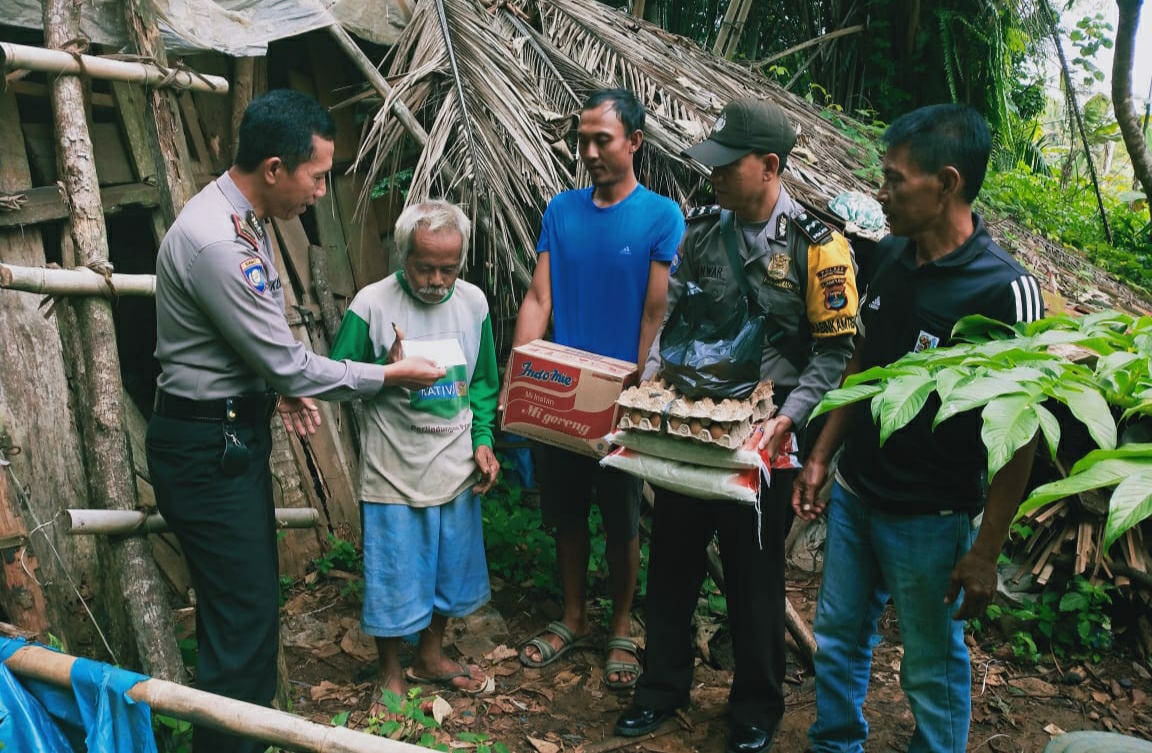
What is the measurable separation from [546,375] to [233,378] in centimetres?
108

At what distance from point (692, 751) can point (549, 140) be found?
2.83 m

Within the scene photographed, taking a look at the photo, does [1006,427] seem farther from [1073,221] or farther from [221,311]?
[1073,221]

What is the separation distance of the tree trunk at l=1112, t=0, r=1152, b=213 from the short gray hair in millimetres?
4686

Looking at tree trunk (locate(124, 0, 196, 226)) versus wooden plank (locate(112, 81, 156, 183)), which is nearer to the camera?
tree trunk (locate(124, 0, 196, 226))

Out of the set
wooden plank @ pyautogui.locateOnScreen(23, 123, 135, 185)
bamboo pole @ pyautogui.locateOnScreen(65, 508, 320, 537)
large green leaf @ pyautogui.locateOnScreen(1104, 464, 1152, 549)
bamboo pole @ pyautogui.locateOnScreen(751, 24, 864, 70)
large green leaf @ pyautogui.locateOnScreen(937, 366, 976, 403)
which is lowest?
bamboo pole @ pyautogui.locateOnScreen(65, 508, 320, 537)

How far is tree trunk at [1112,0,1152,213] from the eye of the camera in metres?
5.34

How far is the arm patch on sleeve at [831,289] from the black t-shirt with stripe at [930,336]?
0.07m

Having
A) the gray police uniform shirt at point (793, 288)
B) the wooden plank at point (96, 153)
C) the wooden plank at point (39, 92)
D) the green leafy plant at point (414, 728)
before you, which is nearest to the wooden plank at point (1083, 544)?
the gray police uniform shirt at point (793, 288)

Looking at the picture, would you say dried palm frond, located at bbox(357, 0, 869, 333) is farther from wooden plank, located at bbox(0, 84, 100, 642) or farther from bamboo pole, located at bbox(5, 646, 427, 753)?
bamboo pole, located at bbox(5, 646, 427, 753)

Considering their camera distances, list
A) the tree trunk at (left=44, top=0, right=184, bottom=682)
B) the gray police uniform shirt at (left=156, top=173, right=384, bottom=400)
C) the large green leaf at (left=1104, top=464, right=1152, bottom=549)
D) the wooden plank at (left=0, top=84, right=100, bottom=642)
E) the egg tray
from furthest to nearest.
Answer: the wooden plank at (left=0, top=84, right=100, bottom=642) < the tree trunk at (left=44, top=0, right=184, bottom=682) < the egg tray < the gray police uniform shirt at (left=156, top=173, right=384, bottom=400) < the large green leaf at (left=1104, top=464, right=1152, bottom=549)

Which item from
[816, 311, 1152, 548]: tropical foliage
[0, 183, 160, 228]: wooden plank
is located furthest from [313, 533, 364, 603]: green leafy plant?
[816, 311, 1152, 548]: tropical foliage

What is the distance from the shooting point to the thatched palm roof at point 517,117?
3.96 meters

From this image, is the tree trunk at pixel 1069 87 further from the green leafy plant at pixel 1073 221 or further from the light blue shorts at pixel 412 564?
the light blue shorts at pixel 412 564

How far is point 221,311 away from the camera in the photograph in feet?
8.04
